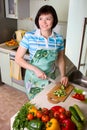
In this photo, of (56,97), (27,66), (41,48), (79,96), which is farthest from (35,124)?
(41,48)

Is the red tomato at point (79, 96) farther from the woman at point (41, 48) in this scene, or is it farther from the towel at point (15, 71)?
the towel at point (15, 71)

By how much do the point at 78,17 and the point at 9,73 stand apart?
1794 mm

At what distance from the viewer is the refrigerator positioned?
2.45 metres

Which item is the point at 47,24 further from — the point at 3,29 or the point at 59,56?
the point at 3,29

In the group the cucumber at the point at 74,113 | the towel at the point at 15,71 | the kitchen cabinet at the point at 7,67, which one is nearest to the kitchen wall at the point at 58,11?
the kitchen cabinet at the point at 7,67

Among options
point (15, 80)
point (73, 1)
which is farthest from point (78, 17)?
point (15, 80)

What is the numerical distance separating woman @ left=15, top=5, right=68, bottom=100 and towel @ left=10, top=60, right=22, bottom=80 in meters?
0.88

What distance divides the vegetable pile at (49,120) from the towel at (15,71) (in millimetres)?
1357

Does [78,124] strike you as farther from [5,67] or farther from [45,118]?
[5,67]

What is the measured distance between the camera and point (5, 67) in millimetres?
2482

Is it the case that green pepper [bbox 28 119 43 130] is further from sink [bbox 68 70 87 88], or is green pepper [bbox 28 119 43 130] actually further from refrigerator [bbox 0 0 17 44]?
refrigerator [bbox 0 0 17 44]

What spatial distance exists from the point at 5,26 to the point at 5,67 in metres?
0.65

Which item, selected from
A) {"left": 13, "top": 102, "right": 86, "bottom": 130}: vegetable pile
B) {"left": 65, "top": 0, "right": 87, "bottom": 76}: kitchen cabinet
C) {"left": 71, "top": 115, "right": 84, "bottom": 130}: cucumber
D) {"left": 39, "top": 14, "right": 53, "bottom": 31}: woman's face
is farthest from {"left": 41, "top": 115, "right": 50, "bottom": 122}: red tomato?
{"left": 39, "top": 14, "right": 53, "bottom": 31}: woman's face

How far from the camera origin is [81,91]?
1.22m
